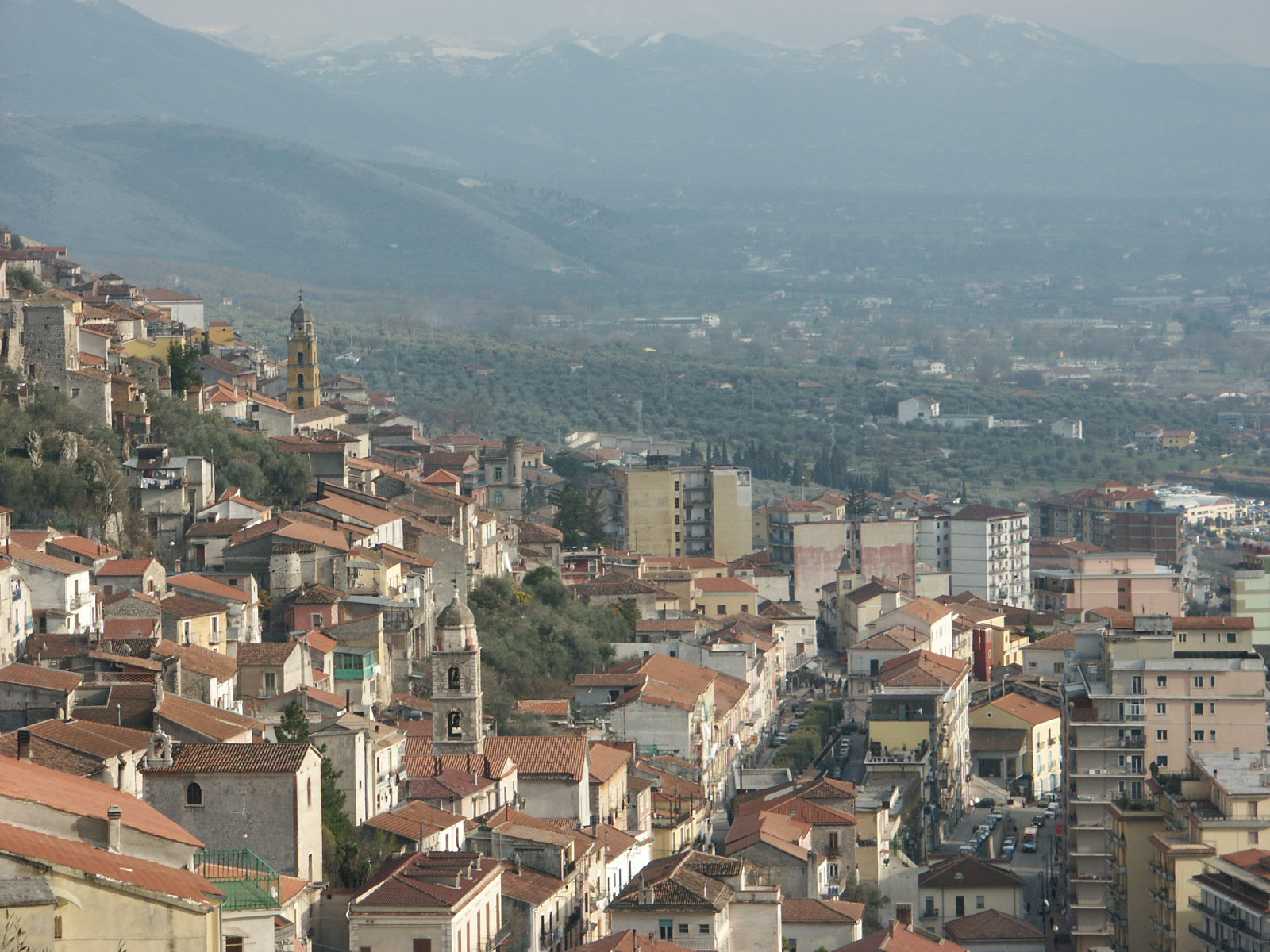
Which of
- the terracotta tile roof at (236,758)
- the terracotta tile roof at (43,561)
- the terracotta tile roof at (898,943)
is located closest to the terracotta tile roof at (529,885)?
the terracotta tile roof at (898,943)

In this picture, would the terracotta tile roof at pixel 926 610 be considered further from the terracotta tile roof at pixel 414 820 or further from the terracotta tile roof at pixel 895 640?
the terracotta tile roof at pixel 414 820

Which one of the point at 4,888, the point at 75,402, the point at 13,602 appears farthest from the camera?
the point at 75,402

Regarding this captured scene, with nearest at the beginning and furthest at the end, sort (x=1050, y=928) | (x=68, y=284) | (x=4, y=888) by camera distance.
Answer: (x=4, y=888) → (x=1050, y=928) → (x=68, y=284)

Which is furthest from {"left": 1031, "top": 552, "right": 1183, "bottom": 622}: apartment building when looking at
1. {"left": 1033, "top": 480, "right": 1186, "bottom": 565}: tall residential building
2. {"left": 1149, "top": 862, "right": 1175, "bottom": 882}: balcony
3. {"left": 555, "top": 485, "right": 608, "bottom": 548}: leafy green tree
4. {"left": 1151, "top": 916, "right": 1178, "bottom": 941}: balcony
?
{"left": 1151, "top": 916, "right": 1178, "bottom": 941}: balcony

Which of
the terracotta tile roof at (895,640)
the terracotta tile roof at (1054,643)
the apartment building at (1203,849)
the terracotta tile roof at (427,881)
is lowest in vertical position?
the terracotta tile roof at (1054,643)

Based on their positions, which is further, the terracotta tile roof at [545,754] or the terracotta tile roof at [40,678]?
the terracotta tile roof at [545,754]

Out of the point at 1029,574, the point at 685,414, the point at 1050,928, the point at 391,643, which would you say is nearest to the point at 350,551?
the point at 391,643

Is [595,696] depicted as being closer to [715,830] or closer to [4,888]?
[715,830]
